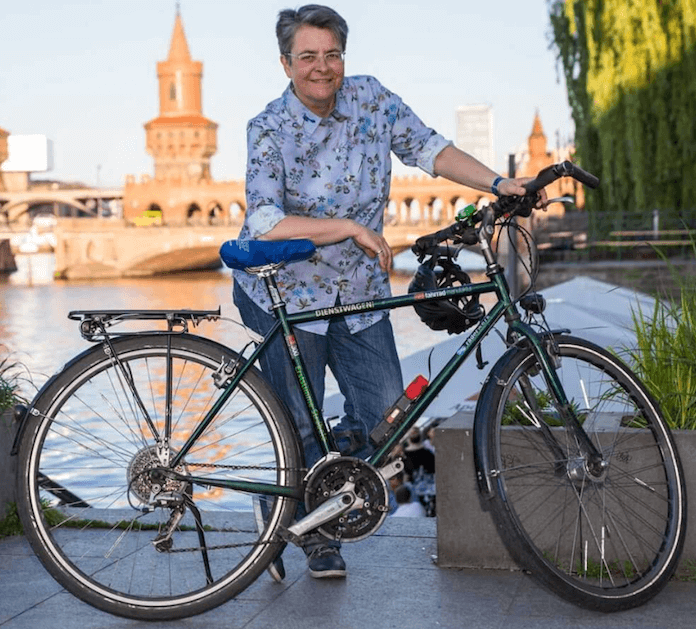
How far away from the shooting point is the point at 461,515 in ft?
12.2

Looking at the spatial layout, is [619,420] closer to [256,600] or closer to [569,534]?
[569,534]

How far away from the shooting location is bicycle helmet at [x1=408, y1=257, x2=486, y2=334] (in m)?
3.32

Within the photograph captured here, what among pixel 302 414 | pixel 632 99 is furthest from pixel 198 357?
pixel 632 99

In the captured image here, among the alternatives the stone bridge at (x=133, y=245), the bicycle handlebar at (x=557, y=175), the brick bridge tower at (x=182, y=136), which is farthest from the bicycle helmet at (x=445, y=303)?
the brick bridge tower at (x=182, y=136)

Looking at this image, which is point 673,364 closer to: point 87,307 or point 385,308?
point 385,308

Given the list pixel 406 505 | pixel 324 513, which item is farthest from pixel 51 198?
pixel 324 513

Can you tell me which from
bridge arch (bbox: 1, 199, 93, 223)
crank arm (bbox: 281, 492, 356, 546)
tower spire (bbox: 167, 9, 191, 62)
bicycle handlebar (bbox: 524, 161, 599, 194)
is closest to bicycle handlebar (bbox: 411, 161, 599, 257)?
bicycle handlebar (bbox: 524, 161, 599, 194)

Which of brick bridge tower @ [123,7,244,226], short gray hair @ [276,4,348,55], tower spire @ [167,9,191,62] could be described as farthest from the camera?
tower spire @ [167,9,191,62]

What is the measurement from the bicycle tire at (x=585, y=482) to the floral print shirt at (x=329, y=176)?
1.90 ft

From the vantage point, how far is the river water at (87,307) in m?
32.6

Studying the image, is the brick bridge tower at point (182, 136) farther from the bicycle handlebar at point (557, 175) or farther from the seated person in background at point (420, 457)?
the bicycle handlebar at point (557, 175)

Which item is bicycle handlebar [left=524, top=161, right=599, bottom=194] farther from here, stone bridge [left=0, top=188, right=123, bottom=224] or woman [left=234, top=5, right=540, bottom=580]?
stone bridge [left=0, top=188, right=123, bottom=224]

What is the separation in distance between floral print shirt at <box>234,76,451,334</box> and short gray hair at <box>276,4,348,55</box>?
19cm

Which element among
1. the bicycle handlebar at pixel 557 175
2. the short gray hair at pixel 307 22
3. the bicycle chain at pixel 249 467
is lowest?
the bicycle chain at pixel 249 467
